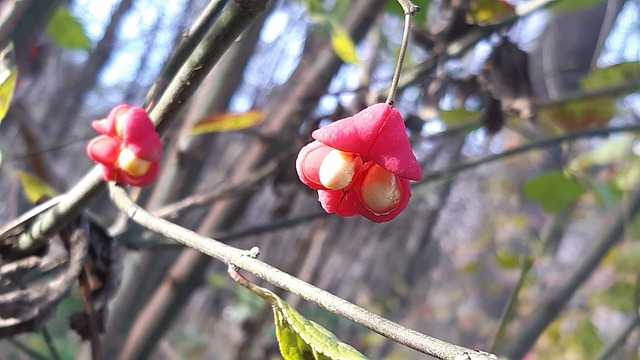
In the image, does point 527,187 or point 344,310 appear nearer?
point 344,310

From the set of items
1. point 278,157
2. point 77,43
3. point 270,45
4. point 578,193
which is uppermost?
point 77,43

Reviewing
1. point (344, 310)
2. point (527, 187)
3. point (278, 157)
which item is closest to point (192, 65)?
point (344, 310)

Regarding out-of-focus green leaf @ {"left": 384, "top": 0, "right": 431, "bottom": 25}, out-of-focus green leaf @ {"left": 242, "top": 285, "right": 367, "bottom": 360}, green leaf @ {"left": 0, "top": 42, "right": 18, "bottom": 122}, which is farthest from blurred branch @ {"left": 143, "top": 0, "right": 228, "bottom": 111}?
out-of-focus green leaf @ {"left": 384, "top": 0, "right": 431, "bottom": 25}

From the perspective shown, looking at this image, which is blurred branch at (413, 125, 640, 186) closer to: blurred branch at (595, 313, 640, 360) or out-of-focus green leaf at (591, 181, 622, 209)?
out-of-focus green leaf at (591, 181, 622, 209)

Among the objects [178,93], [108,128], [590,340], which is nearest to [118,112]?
[108,128]

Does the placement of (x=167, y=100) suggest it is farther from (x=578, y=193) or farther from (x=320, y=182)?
(x=578, y=193)

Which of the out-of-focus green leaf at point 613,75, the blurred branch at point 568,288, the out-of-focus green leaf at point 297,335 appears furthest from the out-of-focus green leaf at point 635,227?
the out-of-focus green leaf at point 297,335

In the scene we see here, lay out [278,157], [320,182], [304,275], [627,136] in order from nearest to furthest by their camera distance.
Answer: [320,182], [278,157], [627,136], [304,275]
